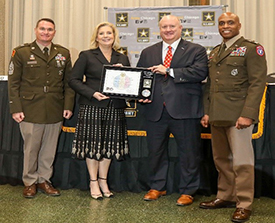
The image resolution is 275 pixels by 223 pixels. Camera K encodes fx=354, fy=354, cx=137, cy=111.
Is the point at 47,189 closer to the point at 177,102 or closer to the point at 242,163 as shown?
the point at 177,102

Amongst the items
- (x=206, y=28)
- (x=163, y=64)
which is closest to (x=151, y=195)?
(x=163, y=64)

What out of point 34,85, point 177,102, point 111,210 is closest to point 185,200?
point 111,210

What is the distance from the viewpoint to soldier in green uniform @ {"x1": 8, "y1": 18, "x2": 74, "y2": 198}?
283 cm

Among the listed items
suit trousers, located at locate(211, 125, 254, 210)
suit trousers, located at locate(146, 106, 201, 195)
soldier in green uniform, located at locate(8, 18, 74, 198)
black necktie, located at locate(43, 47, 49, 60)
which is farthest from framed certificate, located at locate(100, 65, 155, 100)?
suit trousers, located at locate(211, 125, 254, 210)

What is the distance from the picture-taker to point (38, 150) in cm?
294

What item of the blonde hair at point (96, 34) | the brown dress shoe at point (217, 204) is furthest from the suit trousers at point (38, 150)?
the brown dress shoe at point (217, 204)

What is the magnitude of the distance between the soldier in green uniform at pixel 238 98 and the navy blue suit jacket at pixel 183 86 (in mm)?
183

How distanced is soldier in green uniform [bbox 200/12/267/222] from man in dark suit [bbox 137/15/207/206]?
215 millimetres

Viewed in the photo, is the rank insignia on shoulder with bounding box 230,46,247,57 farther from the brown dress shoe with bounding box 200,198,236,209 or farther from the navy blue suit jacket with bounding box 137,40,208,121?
the brown dress shoe with bounding box 200,198,236,209

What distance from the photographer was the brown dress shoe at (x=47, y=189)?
2920mm

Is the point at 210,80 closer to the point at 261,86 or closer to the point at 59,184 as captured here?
the point at 261,86

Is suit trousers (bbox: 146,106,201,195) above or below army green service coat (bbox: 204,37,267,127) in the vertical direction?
below

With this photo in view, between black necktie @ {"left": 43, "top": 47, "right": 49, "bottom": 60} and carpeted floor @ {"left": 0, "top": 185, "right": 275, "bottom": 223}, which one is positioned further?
black necktie @ {"left": 43, "top": 47, "right": 49, "bottom": 60}

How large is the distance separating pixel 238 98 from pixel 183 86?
0.47m
